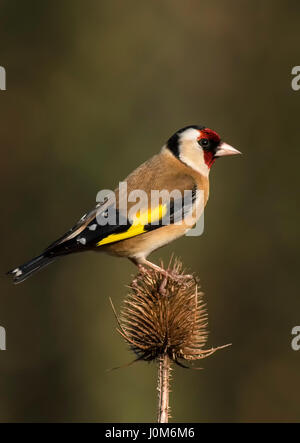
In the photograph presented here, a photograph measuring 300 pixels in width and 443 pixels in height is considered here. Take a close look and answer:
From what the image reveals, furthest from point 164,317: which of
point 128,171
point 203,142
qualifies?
point 128,171

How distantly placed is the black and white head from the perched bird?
0.16 metres

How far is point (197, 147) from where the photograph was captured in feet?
19.3

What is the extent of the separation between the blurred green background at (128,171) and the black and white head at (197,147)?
2159 mm

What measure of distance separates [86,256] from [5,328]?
1398mm

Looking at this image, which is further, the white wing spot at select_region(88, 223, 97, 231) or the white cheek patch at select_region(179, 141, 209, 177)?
the white cheek patch at select_region(179, 141, 209, 177)

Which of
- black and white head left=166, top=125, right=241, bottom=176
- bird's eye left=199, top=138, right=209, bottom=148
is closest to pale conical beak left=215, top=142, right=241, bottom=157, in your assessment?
black and white head left=166, top=125, right=241, bottom=176

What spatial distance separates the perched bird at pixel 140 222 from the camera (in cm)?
486

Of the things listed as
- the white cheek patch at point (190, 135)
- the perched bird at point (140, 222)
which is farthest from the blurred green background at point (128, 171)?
the perched bird at point (140, 222)

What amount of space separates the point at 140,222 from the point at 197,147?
1144 mm

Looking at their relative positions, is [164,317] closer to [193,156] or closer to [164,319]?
[164,319]

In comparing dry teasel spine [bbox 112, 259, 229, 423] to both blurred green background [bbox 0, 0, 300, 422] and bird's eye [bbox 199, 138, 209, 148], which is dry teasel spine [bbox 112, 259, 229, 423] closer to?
bird's eye [bbox 199, 138, 209, 148]

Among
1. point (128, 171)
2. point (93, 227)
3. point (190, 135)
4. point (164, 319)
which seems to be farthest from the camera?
point (128, 171)

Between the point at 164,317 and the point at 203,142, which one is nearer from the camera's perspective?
the point at 164,317

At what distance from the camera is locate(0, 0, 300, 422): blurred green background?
8.53m
